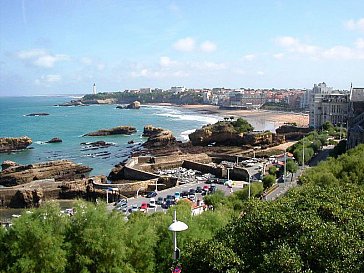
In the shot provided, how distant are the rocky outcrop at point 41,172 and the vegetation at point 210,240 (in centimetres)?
3503

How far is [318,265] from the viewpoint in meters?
9.15

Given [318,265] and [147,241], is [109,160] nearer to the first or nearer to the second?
[147,241]

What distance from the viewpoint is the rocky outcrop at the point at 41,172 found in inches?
1857

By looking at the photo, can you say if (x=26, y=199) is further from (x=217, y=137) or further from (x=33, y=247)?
(x=217, y=137)

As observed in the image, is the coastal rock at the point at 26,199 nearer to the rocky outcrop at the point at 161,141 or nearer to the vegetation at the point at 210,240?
the vegetation at the point at 210,240

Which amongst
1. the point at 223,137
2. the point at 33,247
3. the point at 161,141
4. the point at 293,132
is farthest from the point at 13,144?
the point at 33,247

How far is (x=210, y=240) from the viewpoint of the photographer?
1097 cm

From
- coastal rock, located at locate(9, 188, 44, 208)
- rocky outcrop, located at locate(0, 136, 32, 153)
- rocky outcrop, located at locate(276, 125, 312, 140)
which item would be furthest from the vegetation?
rocky outcrop, located at locate(0, 136, 32, 153)

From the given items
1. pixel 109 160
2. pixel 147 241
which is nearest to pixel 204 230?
pixel 147 241

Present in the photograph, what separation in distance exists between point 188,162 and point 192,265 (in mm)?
42261

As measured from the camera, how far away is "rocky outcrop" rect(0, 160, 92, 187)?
47.2 metres

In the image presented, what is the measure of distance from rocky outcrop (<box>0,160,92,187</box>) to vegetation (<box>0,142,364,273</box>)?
1379 inches

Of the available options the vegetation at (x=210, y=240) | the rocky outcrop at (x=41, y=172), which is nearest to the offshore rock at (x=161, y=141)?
the rocky outcrop at (x=41, y=172)

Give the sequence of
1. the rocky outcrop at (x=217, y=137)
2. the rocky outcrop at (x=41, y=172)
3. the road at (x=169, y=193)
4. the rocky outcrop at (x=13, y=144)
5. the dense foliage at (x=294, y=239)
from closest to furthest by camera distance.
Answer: the dense foliage at (x=294, y=239) → the road at (x=169, y=193) → the rocky outcrop at (x=41, y=172) → the rocky outcrop at (x=217, y=137) → the rocky outcrop at (x=13, y=144)
